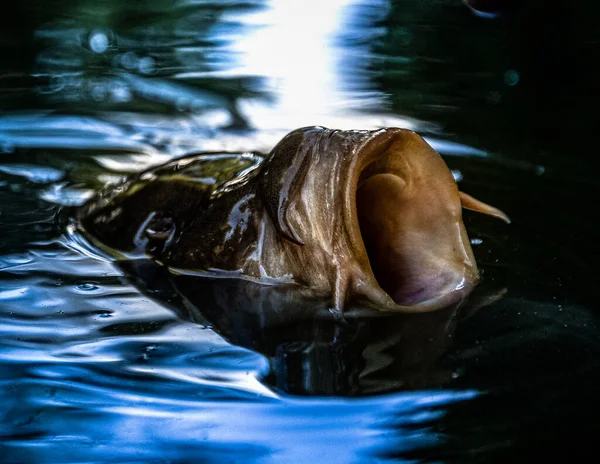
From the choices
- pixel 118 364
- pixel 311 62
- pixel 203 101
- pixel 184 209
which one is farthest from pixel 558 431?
pixel 311 62

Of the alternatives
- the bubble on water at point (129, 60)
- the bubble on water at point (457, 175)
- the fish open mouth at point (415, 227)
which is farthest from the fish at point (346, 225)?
the bubble on water at point (129, 60)

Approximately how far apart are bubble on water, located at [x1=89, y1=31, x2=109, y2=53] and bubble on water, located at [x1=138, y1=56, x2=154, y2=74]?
1.20 ft

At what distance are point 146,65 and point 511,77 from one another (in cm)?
183

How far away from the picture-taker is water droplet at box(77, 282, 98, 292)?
2482 millimetres

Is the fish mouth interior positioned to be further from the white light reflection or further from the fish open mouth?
the white light reflection

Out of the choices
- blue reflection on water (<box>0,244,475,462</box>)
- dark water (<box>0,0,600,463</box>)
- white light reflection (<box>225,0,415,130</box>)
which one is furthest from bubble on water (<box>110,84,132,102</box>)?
blue reflection on water (<box>0,244,475,462</box>)

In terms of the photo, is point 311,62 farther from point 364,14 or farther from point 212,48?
point 364,14

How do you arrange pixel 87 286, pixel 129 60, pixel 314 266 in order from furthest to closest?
pixel 129 60 → pixel 87 286 → pixel 314 266

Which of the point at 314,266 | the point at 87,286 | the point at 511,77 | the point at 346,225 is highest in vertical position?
the point at 346,225

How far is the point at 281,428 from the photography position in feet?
5.63

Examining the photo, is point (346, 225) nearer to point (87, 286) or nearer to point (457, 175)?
point (87, 286)

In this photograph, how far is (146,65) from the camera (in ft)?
16.4

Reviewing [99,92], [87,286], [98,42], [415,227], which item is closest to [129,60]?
[98,42]

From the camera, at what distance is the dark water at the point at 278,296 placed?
174cm
